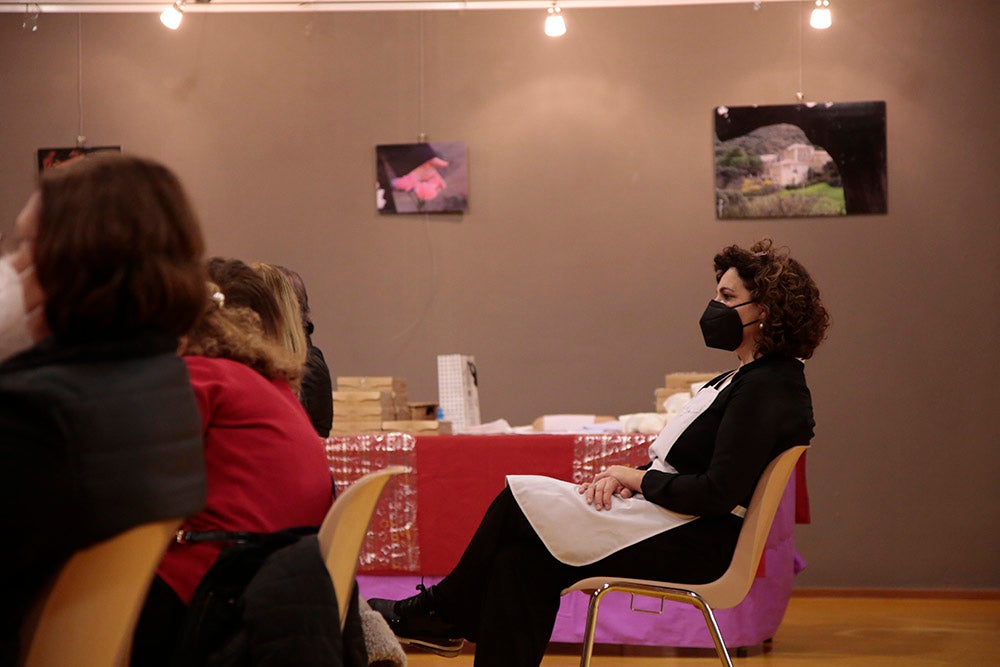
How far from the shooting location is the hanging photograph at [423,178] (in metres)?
5.38

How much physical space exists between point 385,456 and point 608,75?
2483 millimetres

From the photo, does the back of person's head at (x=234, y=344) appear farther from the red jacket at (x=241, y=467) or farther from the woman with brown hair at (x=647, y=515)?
the woman with brown hair at (x=647, y=515)

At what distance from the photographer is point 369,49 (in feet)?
17.9

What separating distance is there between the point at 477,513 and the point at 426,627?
1086mm

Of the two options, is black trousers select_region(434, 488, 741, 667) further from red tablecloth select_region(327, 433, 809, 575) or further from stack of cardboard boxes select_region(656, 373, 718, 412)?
stack of cardboard boxes select_region(656, 373, 718, 412)

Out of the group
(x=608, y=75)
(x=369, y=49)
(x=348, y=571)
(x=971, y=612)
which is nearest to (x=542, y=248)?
(x=608, y=75)

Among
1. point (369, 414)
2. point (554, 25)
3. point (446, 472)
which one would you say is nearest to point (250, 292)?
point (446, 472)

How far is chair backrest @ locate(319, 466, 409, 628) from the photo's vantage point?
5.15 ft

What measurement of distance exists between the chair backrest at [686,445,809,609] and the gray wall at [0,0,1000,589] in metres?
2.79

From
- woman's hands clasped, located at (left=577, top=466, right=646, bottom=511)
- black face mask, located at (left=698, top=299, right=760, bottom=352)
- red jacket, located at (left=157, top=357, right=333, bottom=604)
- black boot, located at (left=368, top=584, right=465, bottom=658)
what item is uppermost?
black face mask, located at (left=698, top=299, right=760, bottom=352)

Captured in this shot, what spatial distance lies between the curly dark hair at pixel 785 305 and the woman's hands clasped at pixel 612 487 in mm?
451

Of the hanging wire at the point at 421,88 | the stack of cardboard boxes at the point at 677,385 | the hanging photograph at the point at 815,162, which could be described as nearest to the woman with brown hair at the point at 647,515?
the stack of cardboard boxes at the point at 677,385

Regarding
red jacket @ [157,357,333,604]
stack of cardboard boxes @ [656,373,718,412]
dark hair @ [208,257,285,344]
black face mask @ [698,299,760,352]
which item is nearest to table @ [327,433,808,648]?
stack of cardboard boxes @ [656,373,718,412]

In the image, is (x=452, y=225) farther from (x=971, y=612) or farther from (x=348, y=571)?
(x=348, y=571)
